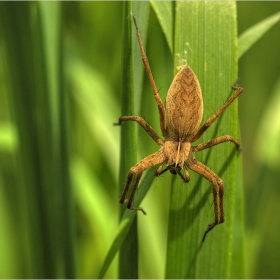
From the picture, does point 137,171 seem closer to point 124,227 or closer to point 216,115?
point 124,227

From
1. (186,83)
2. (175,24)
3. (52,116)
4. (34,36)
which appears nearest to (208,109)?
(186,83)

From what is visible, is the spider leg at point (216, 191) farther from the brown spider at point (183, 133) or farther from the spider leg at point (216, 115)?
the spider leg at point (216, 115)

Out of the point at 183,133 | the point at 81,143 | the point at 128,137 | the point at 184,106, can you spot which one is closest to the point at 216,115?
the point at 184,106

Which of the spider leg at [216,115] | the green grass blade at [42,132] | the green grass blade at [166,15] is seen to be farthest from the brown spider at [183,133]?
the green grass blade at [42,132]

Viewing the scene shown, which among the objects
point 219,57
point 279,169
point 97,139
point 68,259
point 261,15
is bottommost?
point 68,259

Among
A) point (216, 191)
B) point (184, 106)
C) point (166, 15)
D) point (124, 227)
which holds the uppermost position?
point (166, 15)

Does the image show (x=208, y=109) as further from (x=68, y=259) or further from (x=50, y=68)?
(x=68, y=259)

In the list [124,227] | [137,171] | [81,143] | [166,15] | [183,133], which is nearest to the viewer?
[124,227]
